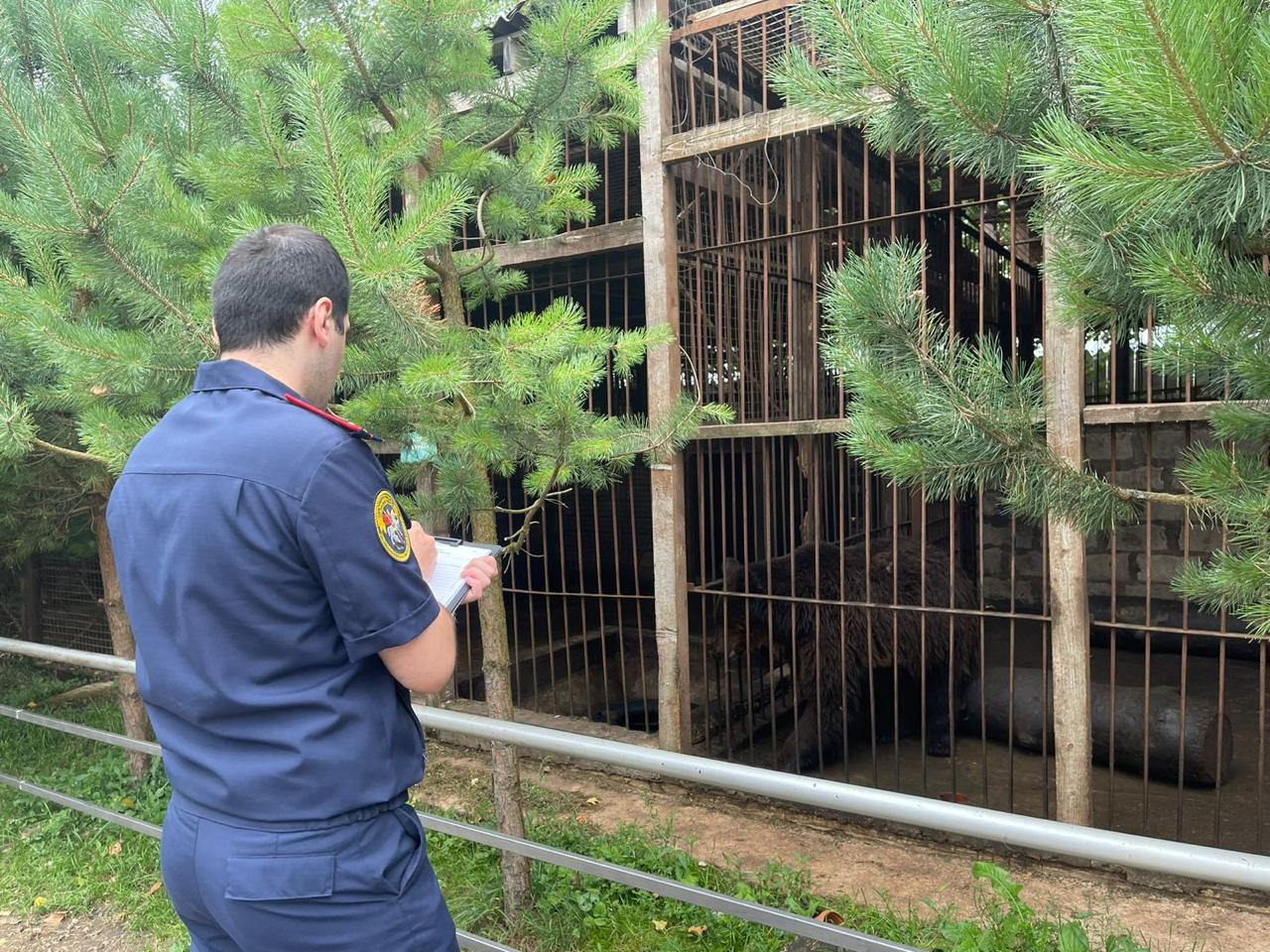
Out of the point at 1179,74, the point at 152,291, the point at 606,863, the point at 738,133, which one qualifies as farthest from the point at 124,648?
the point at 1179,74

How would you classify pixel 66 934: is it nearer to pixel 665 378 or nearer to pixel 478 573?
pixel 478 573

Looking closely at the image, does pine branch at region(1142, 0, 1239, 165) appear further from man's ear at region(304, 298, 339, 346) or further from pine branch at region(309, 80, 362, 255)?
pine branch at region(309, 80, 362, 255)

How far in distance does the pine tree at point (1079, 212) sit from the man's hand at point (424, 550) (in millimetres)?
1002

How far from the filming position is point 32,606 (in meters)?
8.17

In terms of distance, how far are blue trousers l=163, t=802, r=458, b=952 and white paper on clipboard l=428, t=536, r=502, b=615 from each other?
1.26ft

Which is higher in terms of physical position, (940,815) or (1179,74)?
(1179,74)

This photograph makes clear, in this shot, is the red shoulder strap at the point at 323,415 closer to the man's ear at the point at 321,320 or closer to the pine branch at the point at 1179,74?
the man's ear at the point at 321,320

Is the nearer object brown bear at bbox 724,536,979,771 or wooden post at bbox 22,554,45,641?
brown bear at bbox 724,536,979,771

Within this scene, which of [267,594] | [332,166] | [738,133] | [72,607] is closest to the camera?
[267,594]

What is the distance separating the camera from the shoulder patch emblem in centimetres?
144

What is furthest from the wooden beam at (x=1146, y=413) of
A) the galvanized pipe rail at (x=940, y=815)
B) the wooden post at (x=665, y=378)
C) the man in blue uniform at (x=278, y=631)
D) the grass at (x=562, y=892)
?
the man in blue uniform at (x=278, y=631)

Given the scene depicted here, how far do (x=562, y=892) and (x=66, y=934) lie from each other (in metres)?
1.99

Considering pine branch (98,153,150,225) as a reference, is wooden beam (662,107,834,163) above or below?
above

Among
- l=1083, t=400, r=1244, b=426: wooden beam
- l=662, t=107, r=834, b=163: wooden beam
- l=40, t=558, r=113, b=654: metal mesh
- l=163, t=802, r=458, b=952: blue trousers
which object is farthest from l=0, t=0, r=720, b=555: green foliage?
l=40, t=558, r=113, b=654: metal mesh
